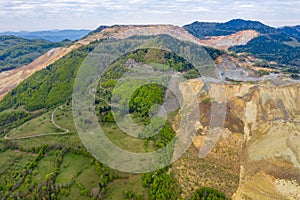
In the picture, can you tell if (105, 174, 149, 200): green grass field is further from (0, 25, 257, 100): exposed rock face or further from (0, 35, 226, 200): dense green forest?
(0, 25, 257, 100): exposed rock face

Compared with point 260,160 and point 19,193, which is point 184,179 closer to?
point 260,160

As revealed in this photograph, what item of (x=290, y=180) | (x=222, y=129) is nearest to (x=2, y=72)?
(x=222, y=129)

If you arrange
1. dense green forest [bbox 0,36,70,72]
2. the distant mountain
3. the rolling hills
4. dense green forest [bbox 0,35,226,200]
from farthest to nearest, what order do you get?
dense green forest [bbox 0,36,70,72] < the distant mountain < dense green forest [bbox 0,35,226,200] < the rolling hills

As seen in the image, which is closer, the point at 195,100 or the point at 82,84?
the point at 195,100

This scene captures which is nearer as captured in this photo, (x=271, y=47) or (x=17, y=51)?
(x=271, y=47)

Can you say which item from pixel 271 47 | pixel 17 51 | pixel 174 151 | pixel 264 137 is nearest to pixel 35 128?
pixel 174 151

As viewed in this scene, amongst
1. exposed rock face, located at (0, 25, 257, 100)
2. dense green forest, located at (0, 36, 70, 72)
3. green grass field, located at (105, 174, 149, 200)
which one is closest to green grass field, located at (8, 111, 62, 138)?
green grass field, located at (105, 174, 149, 200)

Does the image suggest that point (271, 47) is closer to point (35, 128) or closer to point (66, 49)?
point (66, 49)
